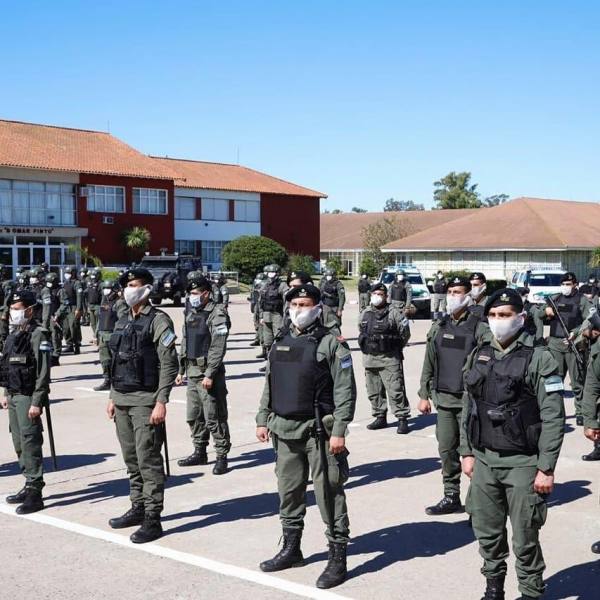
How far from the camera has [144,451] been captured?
6656mm

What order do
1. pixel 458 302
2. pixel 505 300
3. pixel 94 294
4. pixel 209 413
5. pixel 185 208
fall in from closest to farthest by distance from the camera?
pixel 505 300, pixel 458 302, pixel 209 413, pixel 94 294, pixel 185 208

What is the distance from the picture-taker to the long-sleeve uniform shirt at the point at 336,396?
5.71 metres

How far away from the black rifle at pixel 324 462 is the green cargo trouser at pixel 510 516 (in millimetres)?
990

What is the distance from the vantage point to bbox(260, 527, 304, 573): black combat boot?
5.88 meters

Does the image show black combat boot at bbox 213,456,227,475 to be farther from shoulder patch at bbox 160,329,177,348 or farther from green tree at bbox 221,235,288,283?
green tree at bbox 221,235,288,283

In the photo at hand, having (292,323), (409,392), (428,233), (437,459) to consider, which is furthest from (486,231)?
(292,323)

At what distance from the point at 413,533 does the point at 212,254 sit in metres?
52.5

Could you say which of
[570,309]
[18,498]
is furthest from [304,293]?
[570,309]

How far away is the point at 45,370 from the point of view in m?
7.49

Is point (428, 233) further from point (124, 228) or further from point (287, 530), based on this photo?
point (287, 530)

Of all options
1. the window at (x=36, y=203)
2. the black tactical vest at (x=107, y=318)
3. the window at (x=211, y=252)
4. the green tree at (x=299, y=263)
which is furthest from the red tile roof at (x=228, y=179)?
the black tactical vest at (x=107, y=318)

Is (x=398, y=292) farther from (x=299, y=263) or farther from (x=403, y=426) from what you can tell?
(x=299, y=263)

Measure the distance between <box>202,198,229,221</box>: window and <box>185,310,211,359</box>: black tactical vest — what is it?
48866mm

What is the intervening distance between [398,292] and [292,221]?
1586 inches
